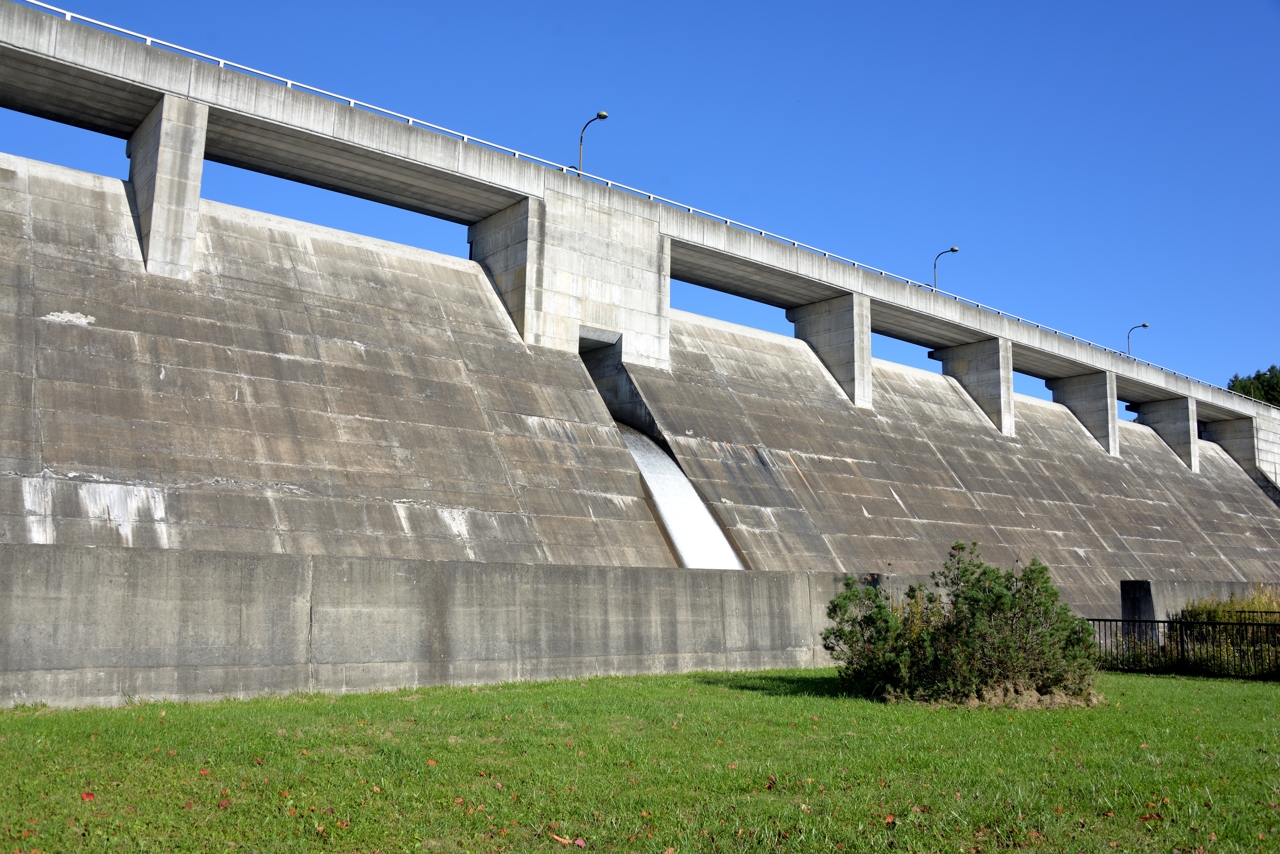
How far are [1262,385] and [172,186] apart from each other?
7591 cm

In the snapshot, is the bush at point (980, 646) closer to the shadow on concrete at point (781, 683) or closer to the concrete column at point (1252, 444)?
the shadow on concrete at point (781, 683)

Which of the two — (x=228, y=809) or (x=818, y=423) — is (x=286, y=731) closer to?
(x=228, y=809)

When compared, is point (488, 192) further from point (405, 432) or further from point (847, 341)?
point (847, 341)

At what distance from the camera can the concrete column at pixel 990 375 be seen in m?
40.0

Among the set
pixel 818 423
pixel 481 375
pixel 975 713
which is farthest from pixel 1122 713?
pixel 818 423

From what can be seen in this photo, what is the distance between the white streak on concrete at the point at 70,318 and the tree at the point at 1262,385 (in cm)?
7507

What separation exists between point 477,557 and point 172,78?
1148 cm

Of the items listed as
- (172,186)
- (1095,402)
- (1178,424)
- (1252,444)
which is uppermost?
(172,186)

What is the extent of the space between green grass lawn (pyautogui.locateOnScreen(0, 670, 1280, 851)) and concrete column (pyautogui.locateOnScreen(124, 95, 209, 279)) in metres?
11.5

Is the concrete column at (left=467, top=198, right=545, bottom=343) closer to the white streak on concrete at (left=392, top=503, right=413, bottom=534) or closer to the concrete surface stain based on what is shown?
the white streak on concrete at (left=392, top=503, right=413, bottom=534)

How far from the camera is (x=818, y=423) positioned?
31625 mm

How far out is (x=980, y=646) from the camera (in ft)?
46.6

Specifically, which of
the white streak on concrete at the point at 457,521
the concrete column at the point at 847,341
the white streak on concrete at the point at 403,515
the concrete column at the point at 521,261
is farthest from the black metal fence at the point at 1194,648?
the concrete column at the point at 521,261

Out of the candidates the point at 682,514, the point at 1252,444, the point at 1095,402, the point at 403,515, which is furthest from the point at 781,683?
the point at 1252,444
